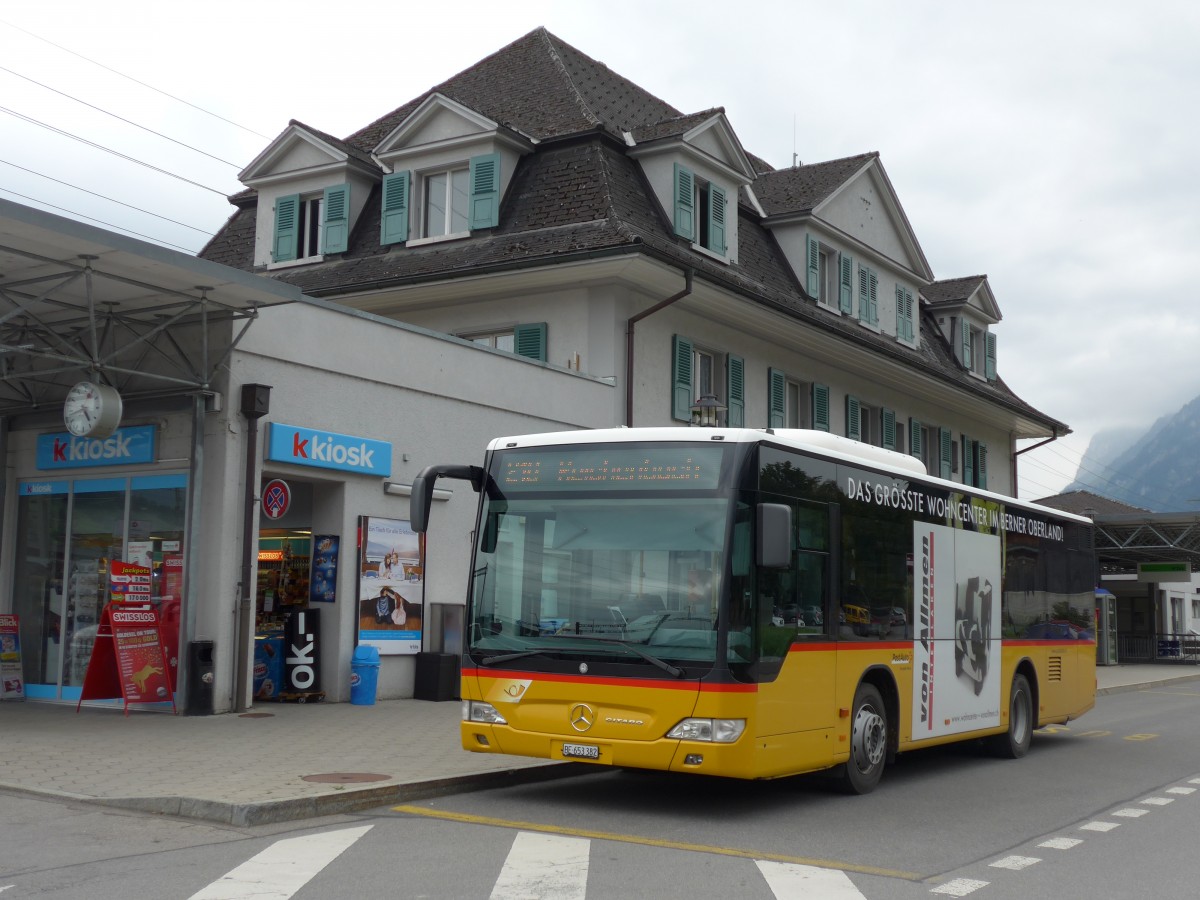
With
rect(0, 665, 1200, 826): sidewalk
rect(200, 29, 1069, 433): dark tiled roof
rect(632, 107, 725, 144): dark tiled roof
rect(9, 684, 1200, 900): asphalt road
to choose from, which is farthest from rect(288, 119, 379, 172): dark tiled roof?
rect(9, 684, 1200, 900): asphalt road

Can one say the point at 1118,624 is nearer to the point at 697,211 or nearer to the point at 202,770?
the point at 697,211

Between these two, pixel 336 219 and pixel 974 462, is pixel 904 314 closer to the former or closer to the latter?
pixel 974 462

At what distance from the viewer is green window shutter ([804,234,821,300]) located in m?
27.9

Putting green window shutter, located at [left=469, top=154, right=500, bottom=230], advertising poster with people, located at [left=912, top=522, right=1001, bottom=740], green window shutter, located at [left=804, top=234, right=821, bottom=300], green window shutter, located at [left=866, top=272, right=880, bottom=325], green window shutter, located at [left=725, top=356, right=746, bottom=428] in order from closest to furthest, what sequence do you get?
advertising poster with people, located at [left=912, top=522, right=1001, bottom=740] → green window shutter, located at [left=469, top=154, right=500, bottom=230] → green window shutter, located at [left=725, top=356, right=746, bottom=428] → green window shutter, located at [left=804, top=234, right=821, bottom=300] → green window shutter, located at [left=866, top=272, right=880, bottom=325]

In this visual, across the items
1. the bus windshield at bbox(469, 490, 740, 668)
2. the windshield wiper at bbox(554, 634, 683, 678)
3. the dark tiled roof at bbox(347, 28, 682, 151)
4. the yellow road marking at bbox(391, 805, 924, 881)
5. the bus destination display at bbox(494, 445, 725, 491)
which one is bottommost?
the yellow road marking at bbox(391, 805, 924, 881)

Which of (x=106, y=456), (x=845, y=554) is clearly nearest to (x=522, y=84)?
(x=106, y=456)

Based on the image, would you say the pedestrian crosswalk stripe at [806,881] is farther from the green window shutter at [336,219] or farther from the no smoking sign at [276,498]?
the green window shutter at [336,219]

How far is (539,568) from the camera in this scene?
10039 mm

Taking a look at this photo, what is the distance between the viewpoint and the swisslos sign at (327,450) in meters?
16.0

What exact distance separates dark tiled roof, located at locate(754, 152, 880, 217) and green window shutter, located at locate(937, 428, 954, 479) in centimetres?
749

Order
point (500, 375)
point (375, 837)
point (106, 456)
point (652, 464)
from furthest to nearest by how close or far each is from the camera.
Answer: point (500, 375) → point (106, 456) → point (652, 464) → point (375, 837)

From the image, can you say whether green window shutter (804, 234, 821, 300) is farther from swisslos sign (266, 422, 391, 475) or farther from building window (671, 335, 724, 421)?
swisslos sign (266, 422, 391, 475)

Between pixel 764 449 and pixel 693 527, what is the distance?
82 centimetres

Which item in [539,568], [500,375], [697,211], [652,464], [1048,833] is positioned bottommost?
[1048,833]
